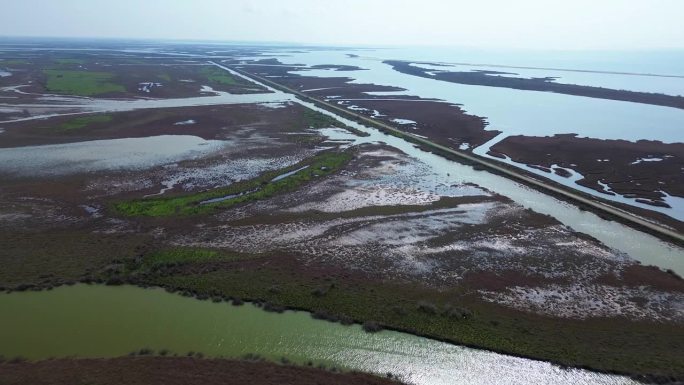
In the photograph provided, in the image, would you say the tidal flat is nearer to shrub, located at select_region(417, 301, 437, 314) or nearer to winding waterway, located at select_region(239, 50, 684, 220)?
shrub, located at select_region(417, 301, 437, 314)

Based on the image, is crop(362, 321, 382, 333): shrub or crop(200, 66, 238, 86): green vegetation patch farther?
crop(200, 66, 238, 86): green vegetation patch

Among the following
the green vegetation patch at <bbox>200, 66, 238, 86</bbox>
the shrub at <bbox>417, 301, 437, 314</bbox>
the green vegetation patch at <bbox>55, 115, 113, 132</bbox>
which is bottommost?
the shrub at <bbox>417, 301, 437, 314</bbox>

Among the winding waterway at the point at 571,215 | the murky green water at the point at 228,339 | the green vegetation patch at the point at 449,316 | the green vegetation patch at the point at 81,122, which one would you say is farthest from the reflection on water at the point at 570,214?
the green vegetation patch at the point at 81,122

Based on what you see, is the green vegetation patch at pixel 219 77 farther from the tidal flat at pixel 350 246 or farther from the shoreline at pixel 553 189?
the tidal flat at pixel 350 246

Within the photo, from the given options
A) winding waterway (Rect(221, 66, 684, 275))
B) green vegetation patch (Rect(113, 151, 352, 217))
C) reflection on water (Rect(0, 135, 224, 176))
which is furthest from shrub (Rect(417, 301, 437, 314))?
reflection on water (Rect(0, 135, 224, 176))

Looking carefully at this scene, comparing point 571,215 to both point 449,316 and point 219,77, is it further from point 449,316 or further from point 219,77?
point 219,77

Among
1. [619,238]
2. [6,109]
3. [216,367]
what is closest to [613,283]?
[619,238]

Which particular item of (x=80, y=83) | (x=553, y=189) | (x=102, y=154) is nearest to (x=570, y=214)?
(x=553, y=189)
